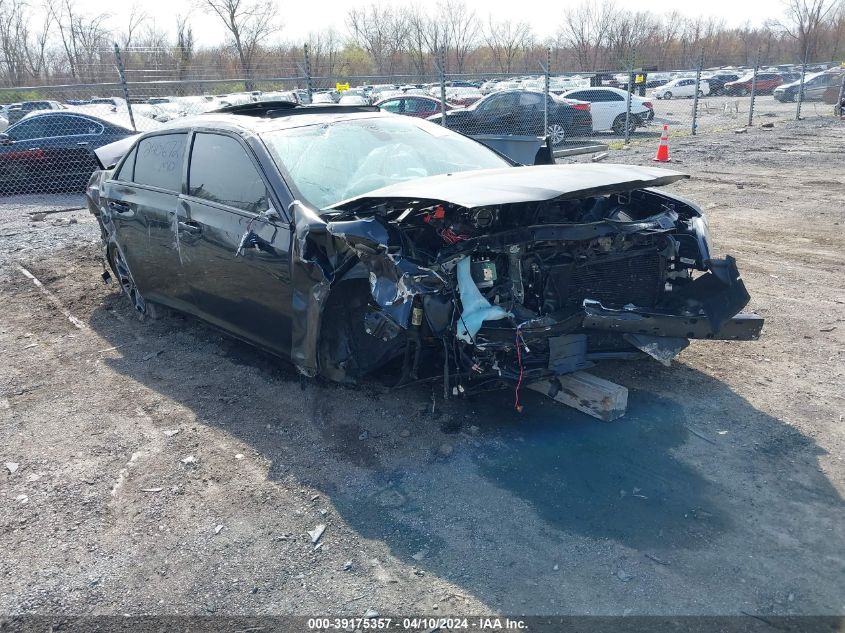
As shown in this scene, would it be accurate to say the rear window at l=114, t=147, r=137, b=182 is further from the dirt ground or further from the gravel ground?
the gravel ground

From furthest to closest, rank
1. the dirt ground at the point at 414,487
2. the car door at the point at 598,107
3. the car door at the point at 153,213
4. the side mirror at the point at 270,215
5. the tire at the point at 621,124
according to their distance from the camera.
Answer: the car door at the point at 598,107
the tire at the point at 621,124
the car door at the point at 153,213
the side mirror at the point at 270,215
the dirt ground at the point at 414,487

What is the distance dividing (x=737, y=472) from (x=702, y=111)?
28748mm

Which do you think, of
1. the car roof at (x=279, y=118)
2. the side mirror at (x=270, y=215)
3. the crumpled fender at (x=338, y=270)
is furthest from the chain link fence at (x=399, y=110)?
the crumpled fender at (x=338, y=270)

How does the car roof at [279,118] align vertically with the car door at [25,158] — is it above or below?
above

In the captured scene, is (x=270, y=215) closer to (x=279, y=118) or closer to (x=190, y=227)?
(x=190, y=227)

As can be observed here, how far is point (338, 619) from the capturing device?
103 inches

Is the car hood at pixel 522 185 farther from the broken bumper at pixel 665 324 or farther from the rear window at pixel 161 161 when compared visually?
the rear window at pixel 161 161

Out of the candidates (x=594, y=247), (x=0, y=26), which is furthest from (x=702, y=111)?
(x=0, y=26)

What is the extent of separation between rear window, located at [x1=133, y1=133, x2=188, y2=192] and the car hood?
1.77m

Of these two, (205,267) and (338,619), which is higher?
(205,267)

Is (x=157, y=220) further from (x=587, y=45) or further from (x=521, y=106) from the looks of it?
(x=587, y=45)

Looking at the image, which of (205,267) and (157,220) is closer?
(205,267)

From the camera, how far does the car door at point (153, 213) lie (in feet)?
16.4

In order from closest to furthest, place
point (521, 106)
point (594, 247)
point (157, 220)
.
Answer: point (594, 247), point (157, 220), point (521, 106)
